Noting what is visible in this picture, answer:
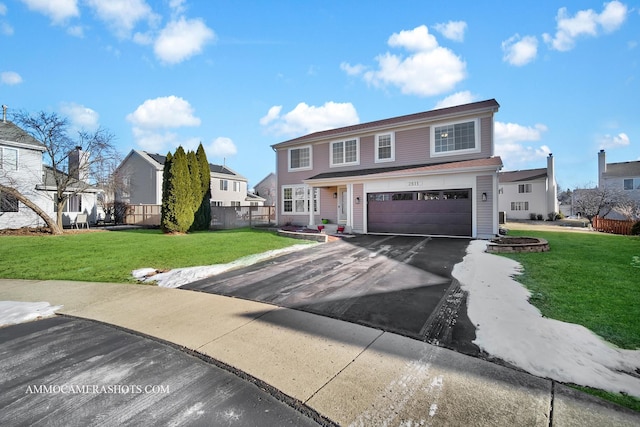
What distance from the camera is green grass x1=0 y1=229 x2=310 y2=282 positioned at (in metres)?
6.91

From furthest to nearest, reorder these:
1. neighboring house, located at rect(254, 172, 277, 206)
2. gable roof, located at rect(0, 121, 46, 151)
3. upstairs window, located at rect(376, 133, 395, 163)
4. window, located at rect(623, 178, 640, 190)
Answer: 1. neighboring house, located at rect(254, 172, 277, 206)
2. window, located at rect(623, 178, 640, 190)
3. gable roof, located at rect(0, 121, 46, 151)
4. upstairs window, located at rect(376, 133, 395, 163)

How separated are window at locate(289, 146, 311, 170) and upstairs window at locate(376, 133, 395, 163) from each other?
4.67 m

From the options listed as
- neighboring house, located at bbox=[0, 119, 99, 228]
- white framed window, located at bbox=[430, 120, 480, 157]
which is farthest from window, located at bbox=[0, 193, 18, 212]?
white framed window, located at bbox=[430, 120, 480, 157]

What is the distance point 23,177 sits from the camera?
54.7 feet

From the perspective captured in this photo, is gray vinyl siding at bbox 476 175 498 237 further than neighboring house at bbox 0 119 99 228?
No

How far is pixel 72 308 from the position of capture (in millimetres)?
4660

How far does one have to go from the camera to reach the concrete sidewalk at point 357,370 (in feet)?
6.71

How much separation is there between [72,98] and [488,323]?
66.7 feet

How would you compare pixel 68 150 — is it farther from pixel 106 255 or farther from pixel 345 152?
pixel 345 152

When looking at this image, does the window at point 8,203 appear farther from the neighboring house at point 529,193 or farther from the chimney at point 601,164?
the chimney at point 601,164

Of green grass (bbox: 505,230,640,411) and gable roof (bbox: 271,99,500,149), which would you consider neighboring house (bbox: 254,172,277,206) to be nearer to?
gable roof (bbox: 271,99,500,149)

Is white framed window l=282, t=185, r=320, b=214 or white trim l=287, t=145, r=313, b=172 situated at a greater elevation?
white trim l=287, t=145, r=313, b=172

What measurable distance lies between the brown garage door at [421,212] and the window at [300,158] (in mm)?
5669

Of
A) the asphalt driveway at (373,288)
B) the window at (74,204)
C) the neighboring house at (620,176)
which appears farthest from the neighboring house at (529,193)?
the window at (74,204)
